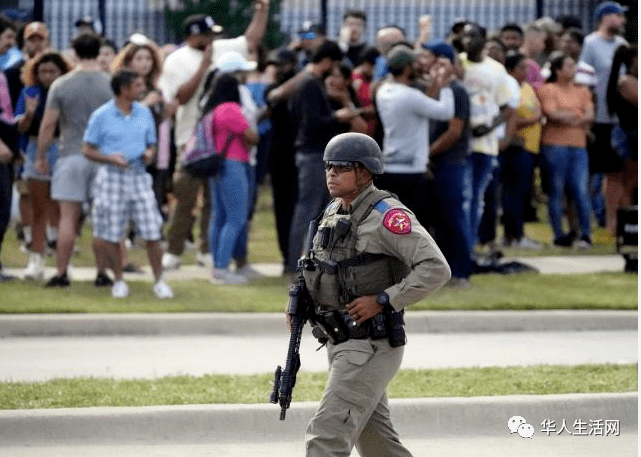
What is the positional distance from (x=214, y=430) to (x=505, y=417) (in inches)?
58.8

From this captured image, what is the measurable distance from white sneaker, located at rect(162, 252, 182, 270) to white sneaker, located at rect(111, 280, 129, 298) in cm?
188

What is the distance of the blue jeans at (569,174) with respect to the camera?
51.6 ft

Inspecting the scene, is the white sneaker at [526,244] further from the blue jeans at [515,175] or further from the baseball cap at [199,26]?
the baseball cap at [199,26]

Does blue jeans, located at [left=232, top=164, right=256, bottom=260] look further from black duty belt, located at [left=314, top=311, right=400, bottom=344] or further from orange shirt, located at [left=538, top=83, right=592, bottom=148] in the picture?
black duty belt, located at [left=314, top=311, right=400, bottom=344]

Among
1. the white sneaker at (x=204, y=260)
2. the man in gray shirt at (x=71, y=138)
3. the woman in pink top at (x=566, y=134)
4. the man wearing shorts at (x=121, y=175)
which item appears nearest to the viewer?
the man wearing shorts at (x=121, y=175)

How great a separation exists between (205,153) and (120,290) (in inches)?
56.3

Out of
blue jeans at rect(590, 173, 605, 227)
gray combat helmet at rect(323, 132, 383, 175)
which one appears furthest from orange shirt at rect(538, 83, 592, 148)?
gray combat helmet at rect(323, 132, 383, 175)

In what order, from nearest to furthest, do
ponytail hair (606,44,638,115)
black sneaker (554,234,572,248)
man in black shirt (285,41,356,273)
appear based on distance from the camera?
man in black shirt (285,41,356,273) → ponytail hair (606,44,638,115) → black sneaker (554,234,572,248)

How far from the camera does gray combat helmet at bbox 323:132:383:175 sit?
6184mm

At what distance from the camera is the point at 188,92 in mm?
14102

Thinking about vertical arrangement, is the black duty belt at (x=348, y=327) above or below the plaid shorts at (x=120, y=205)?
above

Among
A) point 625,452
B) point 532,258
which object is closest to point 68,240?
point 532,258

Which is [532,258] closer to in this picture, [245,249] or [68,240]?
[245,249]

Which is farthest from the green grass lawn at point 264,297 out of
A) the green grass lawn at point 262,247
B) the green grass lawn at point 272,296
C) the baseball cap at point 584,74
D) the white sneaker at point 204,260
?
the baseball cap at point 584,74
